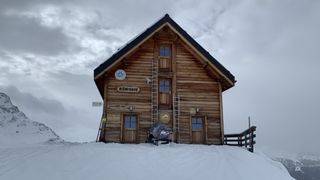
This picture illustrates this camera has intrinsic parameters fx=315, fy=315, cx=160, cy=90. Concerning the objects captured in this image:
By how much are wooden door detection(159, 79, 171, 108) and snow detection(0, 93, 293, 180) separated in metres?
4.00

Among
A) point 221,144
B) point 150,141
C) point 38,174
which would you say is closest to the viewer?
point 38,174

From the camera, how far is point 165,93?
71.9 ft

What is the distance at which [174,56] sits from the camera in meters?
22.4

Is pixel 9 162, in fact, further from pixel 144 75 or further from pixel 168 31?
pixel 168 31

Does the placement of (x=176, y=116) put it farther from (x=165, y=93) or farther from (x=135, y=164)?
(x=135, y=164)

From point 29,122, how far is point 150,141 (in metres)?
45.0

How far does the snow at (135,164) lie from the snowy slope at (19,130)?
20.1 metres

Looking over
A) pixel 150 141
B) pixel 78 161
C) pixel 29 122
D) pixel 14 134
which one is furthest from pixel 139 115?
pixel 29 122

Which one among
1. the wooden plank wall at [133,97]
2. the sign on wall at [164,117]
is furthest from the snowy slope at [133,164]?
the sign on wall at [164,117]

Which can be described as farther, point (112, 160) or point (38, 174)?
point (112, 160)

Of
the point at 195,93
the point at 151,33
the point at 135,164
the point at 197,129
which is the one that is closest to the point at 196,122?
the point at 197,129

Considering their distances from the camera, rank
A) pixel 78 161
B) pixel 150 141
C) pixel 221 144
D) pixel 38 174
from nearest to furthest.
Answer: pixel 38 174 → pixel 78 161 → pixel 150 141 → pixel 221 144

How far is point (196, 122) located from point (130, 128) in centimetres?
455

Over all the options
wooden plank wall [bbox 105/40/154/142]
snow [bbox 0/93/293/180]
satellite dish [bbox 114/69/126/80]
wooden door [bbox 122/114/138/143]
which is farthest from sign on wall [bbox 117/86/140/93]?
snow [bbox 0/93/293/180]
